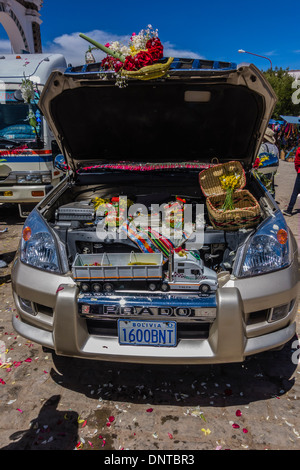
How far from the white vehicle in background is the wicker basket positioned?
4.10m

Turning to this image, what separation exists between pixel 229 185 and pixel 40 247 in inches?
68.0

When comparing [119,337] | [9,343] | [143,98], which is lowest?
[9,343]

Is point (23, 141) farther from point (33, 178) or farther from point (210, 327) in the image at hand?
point (210, 327)

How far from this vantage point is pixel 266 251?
237 cm

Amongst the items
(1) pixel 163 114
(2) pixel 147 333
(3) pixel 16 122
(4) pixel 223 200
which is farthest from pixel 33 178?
(2) pixel 147 333

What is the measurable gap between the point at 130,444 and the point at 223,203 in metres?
2.05

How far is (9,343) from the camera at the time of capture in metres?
3.12

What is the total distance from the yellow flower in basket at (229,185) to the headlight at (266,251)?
468 mm

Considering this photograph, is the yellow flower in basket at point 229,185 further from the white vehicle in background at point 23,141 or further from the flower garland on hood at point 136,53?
the white vehicle in background at point 23,141

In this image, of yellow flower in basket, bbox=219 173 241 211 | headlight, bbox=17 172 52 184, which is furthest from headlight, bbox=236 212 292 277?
headlight, bbox=17 172 52 184

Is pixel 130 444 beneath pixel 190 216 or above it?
beneath
